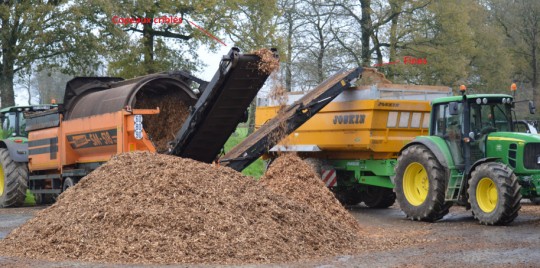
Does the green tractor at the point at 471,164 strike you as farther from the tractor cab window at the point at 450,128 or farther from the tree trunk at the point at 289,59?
the tree trunk at the point at 289,59

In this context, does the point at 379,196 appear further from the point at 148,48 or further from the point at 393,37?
the point at 393,37

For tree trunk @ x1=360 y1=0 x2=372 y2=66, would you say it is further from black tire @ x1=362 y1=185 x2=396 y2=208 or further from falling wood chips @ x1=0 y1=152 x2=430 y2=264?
falling wood chips @ x1=0 y1=152 x2=430 y2=264

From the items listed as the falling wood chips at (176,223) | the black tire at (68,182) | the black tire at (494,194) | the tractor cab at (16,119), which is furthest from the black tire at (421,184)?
the tractor cab at (16,119)

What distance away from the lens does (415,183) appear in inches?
544

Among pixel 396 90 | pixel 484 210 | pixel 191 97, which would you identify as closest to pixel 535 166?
pixel 484 210

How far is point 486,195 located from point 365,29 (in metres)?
19.3

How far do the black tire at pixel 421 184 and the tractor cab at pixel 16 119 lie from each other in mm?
9784

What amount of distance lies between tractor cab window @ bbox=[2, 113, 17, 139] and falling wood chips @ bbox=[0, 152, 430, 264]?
9.62 meters

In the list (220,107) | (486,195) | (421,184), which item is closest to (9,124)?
(220,107)

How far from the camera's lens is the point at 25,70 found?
26453mm

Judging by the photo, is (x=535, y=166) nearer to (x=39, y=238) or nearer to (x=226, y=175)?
(x=226, y=175)

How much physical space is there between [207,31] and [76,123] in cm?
1344

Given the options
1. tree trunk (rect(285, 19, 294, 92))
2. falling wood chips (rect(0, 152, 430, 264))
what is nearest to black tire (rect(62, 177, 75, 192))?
falling wood chips (rect(0, 152, 430, 264))

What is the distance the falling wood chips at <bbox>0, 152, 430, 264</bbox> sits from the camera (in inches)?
327
